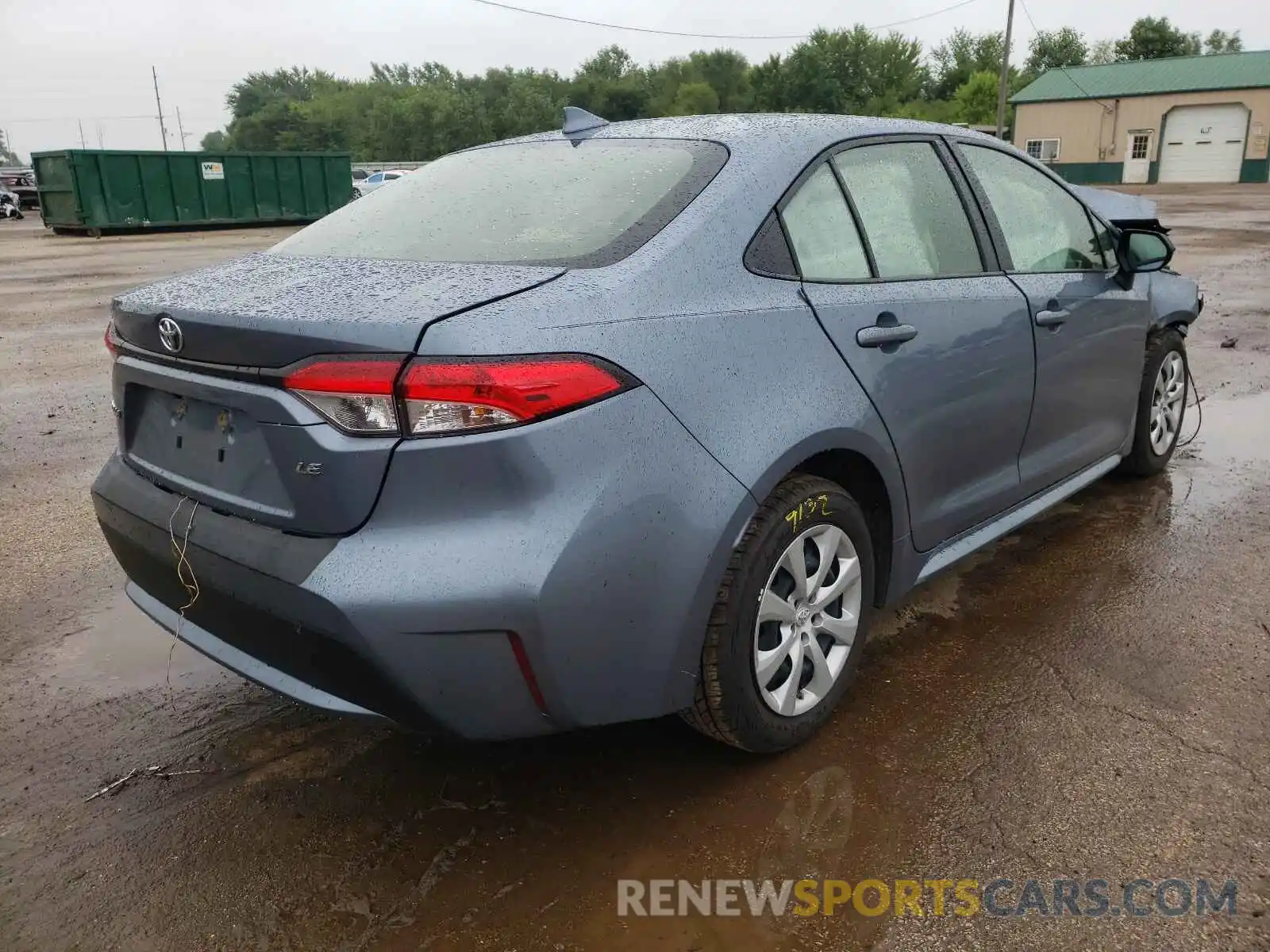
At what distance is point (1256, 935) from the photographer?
206 centimetres

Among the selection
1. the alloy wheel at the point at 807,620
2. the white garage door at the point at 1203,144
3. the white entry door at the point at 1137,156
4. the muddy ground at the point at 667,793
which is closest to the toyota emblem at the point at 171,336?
the muddy ground at the point at 667,793

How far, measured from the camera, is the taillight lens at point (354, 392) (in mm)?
1982

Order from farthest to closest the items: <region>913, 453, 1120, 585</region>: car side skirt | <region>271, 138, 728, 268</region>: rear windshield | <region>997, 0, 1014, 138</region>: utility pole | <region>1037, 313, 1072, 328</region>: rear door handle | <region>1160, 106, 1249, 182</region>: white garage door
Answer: <region>1160, 106, 1249, 182</region>: white garage door → <region>997, 0, 1014, 138</region>: utility pole → <region>1037, 313, 1072, 328</region>: rear door handle → <region>913, 453, 1120, 585</region>: car side skirt → <region>271, 138, 728, 268</region>: rear windshield

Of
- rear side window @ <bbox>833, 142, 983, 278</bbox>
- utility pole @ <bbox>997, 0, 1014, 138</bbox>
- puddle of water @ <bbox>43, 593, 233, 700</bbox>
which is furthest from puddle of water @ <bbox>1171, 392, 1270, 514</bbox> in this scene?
utility pole @ <bbox>997, 0, 1014, 138</bbox>

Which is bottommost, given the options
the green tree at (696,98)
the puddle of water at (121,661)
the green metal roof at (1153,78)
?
the puddle of water at (121,661)

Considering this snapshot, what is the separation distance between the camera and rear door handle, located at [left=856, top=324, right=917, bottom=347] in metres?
2.68

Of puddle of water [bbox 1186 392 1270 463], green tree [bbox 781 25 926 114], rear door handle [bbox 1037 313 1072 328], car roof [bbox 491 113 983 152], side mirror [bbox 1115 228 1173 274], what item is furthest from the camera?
green tree [bbox 781 25 926 114]

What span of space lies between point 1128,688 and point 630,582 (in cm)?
178

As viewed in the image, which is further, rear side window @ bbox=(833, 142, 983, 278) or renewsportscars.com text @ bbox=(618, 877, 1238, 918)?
rear side window @ bbox=(833, 142, 983, 278)

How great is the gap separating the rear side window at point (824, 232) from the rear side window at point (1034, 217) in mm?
849

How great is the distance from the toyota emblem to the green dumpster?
88.2ft

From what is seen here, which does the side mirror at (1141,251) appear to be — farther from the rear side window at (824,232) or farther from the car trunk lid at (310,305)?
the car trunk lid at (310,305)

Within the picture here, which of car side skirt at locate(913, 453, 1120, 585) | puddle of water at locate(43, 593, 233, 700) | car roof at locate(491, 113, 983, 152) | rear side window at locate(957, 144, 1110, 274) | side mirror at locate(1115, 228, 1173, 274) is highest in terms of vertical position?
car roof at locate(491, 113, 983, 152)

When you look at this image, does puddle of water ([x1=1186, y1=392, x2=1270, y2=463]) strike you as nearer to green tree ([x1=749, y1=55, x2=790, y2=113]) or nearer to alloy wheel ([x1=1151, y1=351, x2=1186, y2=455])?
alloy wheel ([x1=1151, y1=351, x2=1186, y2=455])
